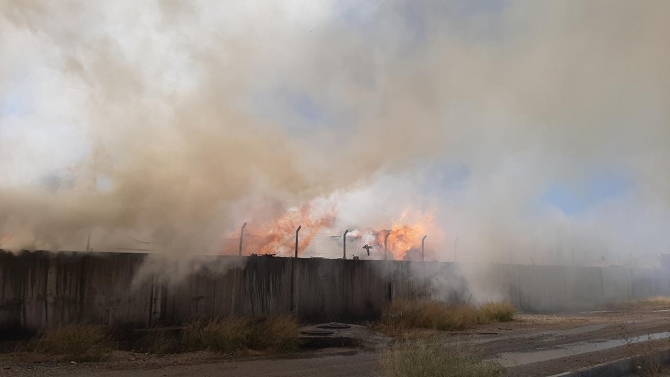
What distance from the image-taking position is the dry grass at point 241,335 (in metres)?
13.1

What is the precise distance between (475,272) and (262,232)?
1189 centimetres

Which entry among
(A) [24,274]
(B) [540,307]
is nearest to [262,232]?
(A) [24,274]

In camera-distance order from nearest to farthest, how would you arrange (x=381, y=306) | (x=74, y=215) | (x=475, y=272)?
(x=74, y=215) < (x=381, y=306) < (x=475, y=272)

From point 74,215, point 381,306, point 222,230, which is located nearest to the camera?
point 74,215

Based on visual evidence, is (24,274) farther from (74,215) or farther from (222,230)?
(222,230)

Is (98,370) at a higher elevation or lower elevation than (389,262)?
lower

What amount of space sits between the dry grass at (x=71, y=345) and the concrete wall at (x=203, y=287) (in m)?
0.79

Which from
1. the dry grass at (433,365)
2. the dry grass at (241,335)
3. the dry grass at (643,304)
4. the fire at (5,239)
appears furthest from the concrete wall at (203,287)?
the dry grass at (643,304)

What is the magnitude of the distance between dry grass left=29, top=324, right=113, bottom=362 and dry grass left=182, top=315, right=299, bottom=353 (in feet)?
6.79

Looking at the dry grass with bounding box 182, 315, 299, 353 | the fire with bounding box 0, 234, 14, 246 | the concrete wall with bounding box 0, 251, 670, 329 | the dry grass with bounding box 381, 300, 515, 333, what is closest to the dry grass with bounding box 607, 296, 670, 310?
the concrete wall with bounding box 0, 251, 670, 329

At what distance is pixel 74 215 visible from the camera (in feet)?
45.8

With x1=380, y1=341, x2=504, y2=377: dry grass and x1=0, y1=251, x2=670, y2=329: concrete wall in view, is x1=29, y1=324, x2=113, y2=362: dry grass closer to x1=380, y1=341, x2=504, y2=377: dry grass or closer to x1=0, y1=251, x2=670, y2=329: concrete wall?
x1=0, y1=251, x2=670, y2=329: concrete wall

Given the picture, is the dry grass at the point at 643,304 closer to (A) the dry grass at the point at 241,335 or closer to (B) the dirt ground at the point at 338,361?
(B) the dirt ground at the point at 338,361

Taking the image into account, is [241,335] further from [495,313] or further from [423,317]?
[495,313]
